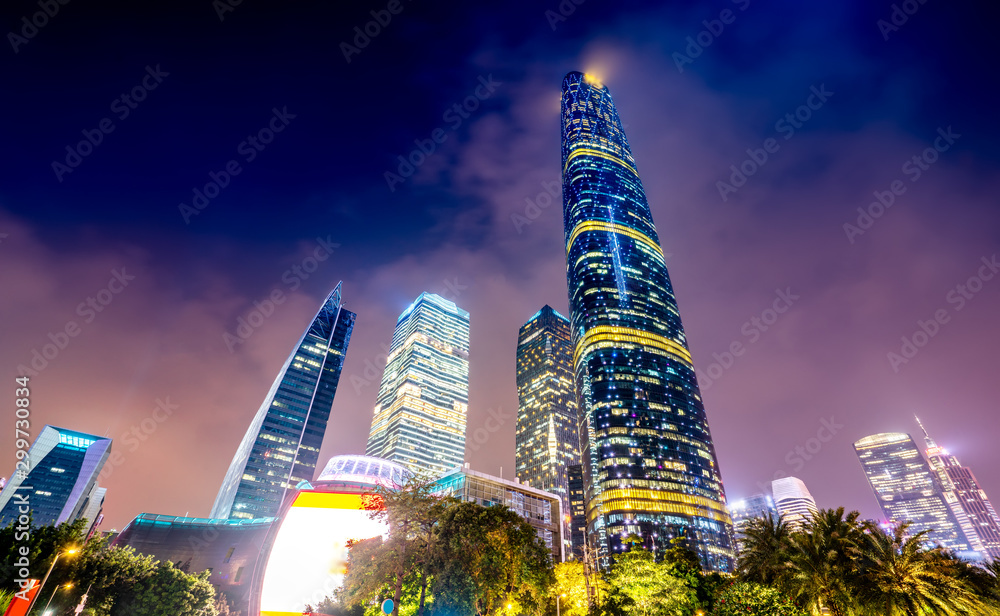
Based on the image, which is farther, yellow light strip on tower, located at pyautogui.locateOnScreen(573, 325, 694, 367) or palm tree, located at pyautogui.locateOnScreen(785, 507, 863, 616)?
yellow light strip on tower, located at pyautogui.locateOnScreen(573, 325, 694, 367)

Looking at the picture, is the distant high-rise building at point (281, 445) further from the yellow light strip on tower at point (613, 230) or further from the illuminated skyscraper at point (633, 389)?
the yellow light strip on tower at point (613, 230)

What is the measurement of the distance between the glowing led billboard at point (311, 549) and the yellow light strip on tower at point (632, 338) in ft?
372

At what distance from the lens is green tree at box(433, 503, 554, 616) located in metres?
A: 34.7

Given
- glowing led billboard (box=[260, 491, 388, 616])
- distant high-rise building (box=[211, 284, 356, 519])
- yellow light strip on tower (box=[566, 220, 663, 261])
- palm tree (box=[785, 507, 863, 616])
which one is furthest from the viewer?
yellow light strip on tower (box=[566, 220, 663, 261])

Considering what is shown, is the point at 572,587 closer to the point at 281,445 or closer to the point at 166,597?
the point at 166,597

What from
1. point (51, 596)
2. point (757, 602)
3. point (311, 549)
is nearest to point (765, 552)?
point (757, 602)

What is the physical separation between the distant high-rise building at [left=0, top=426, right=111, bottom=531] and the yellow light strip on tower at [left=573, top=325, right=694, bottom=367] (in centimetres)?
19288

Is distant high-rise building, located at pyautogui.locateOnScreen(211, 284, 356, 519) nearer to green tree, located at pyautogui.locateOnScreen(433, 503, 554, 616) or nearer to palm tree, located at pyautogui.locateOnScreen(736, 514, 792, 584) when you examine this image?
green tree, located at pyautogui.locateOnScreen(433, 503, 554, 616)

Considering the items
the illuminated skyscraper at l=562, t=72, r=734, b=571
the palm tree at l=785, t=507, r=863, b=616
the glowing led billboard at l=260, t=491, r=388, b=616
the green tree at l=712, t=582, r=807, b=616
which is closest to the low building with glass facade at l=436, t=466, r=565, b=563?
the glowing led billboard at l=260, t=491, r=388, b=616

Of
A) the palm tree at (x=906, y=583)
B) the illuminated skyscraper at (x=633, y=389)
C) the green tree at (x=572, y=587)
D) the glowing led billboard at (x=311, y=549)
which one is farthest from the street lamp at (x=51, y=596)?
the illuminated skyscraper at (x=633, y=389)

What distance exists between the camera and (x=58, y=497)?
166000 millimetres

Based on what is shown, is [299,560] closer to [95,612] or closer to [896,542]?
[95,612]

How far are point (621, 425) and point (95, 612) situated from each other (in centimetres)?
12452

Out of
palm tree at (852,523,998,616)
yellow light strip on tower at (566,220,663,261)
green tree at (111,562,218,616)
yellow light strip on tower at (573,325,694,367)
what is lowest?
green tree at (111,562,218,616)
